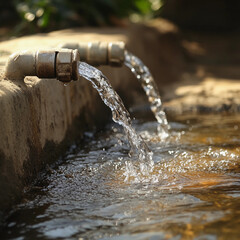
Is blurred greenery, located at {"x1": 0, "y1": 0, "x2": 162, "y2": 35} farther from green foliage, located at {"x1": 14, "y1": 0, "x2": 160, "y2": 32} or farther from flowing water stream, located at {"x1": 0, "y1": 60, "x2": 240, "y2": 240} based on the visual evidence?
flowing water stream, located at {"x1": 0, "y1": 60, "x2": 240, "y2": 240}

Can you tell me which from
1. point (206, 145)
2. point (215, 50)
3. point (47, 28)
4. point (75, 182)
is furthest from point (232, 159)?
point (215, 50)

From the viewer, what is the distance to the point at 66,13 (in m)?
7.08

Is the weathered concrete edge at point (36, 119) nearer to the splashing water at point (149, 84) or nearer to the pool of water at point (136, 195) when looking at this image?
the pool of water at point (136, 195)

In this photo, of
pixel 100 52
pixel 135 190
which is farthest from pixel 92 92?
pixel 135 190

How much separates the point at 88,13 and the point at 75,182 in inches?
184

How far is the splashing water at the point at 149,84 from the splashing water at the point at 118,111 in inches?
33.1

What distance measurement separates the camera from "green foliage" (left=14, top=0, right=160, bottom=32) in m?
7.00

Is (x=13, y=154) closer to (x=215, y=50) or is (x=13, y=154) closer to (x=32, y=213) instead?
(x=32, y=213)

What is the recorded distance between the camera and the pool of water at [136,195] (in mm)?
2408

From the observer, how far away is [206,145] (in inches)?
157

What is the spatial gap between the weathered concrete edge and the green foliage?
1.31m

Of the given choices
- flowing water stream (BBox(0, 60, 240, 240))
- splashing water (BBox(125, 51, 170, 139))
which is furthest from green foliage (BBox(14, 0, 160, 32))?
flowing water stream (BBox(0, 60, 240, 240))

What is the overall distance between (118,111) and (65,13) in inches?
131

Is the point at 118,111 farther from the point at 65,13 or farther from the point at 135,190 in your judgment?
the point at 65,13
